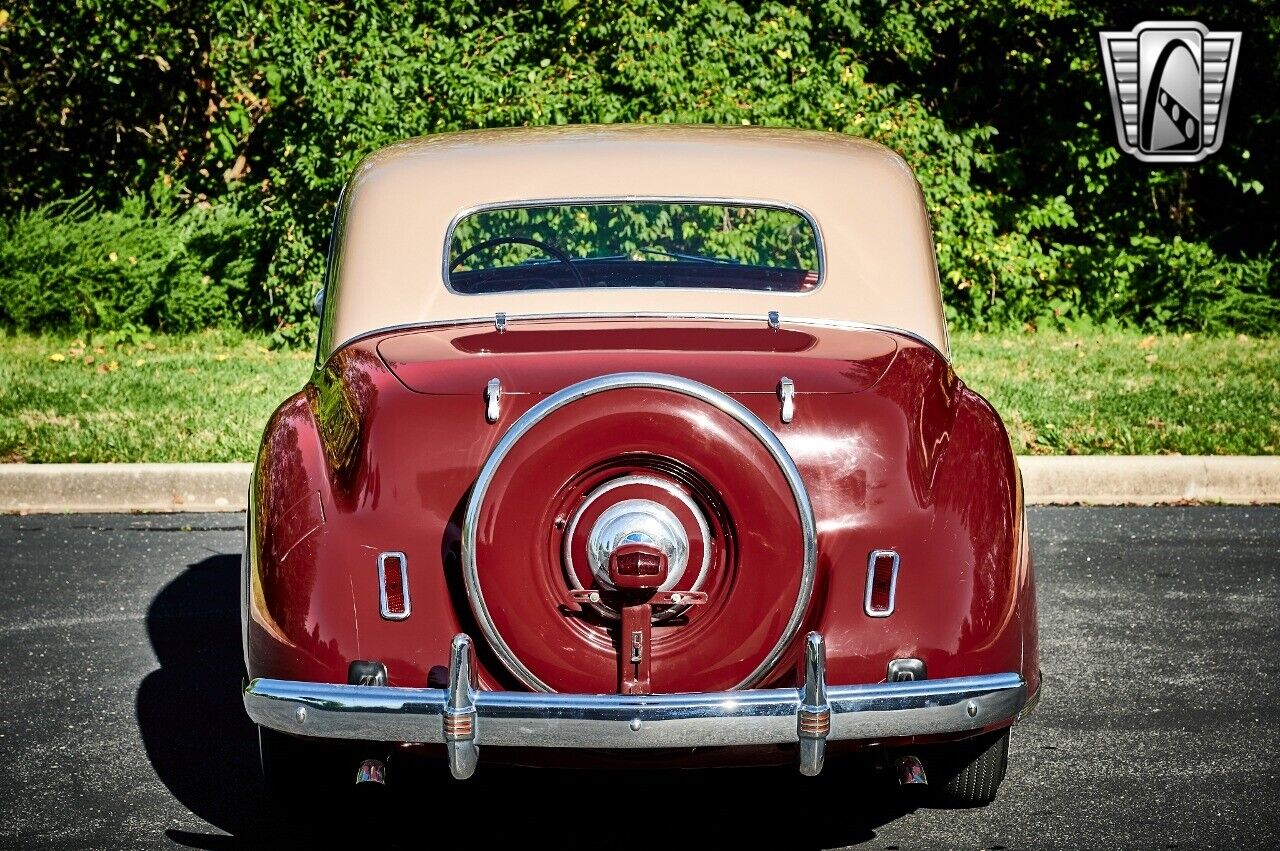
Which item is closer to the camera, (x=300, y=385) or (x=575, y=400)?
(x=575, y=400)

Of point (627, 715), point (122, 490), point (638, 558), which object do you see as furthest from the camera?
point (122, 490)

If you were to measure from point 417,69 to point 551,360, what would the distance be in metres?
7.83

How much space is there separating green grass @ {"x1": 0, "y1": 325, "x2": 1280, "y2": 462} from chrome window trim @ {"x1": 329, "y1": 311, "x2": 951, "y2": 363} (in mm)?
3940

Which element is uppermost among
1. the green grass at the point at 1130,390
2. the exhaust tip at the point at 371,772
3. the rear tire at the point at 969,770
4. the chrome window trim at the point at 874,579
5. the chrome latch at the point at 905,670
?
the chrome window trim at the point at 874,579

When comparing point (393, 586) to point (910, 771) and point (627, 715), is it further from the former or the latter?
point (910, 771)

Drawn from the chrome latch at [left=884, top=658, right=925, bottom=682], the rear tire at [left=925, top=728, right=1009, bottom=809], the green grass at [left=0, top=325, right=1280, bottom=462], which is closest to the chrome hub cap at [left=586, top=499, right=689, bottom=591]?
the chrome latch at [left=884, top=658, right=925, bottom=682]

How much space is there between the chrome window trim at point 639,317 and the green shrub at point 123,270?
28.1 ft

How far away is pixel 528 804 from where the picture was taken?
12.8ft

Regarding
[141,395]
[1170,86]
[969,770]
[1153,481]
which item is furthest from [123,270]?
[969,770]

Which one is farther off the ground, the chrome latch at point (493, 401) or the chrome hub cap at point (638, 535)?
the chrome latch at point (493, 401)

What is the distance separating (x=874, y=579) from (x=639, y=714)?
621mm

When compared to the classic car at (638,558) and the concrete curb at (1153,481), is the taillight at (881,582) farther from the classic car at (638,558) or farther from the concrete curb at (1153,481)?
the concrete curb at (1153,481)

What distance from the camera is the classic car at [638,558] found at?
298 centimetres

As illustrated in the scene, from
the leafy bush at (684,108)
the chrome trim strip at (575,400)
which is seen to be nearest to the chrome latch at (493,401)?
the chrome trim strip at (575,400)
